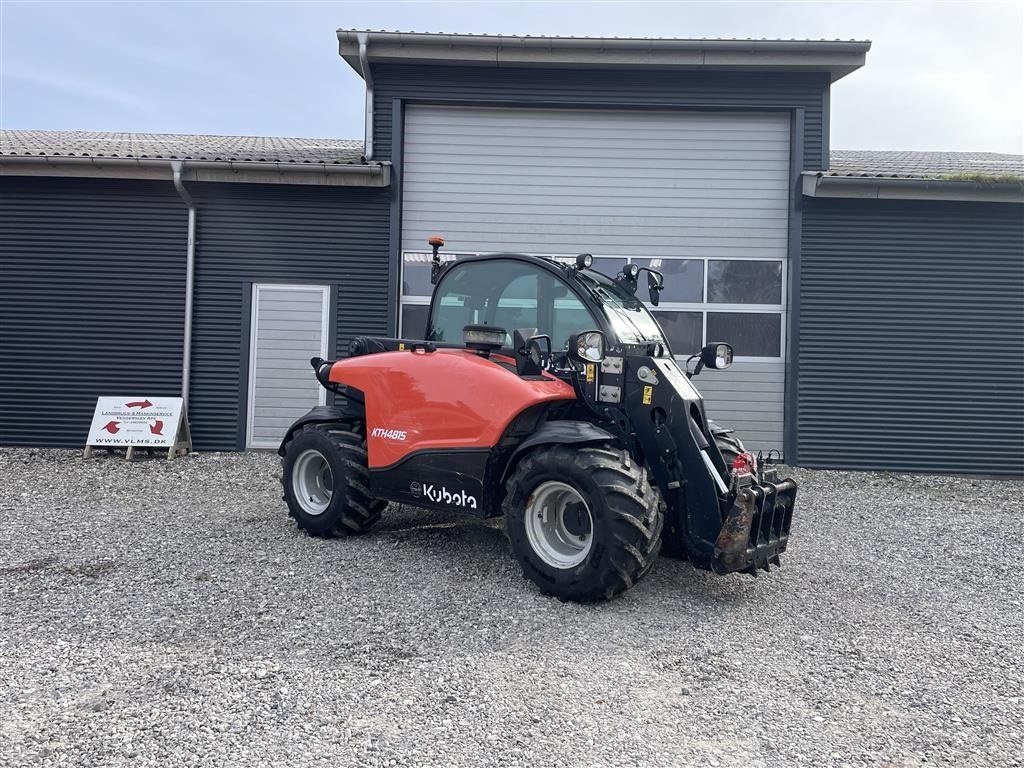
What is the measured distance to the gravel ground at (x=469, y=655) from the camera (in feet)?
9.73

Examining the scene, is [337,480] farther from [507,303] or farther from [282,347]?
[282,347]

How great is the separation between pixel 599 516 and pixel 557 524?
0.57 metres

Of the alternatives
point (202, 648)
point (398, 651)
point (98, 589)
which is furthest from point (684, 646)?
point (98, 589)

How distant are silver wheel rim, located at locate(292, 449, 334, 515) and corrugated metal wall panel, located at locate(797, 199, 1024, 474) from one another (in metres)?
7.20

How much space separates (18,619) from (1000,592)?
20.6 ft

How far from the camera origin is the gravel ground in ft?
9.73

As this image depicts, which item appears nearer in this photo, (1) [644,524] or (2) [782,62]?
(1) [644,524]

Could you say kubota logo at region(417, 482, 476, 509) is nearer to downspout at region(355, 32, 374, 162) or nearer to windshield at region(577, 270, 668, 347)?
windshield at region(577, 270, 668, 347)

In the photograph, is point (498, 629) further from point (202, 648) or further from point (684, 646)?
point (202, 648)

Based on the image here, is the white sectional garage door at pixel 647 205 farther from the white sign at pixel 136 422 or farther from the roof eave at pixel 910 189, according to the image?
the white sign at pixel 136 422

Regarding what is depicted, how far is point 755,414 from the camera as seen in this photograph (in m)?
10.9

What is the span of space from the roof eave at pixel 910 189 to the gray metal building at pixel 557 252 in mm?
181

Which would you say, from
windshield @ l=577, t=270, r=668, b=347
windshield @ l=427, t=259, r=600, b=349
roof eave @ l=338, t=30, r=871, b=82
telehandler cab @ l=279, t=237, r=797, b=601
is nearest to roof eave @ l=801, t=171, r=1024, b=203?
roof eave @ l=338, t=30, r=871, b=82

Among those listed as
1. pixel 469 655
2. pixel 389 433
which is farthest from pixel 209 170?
pixel 469 655
